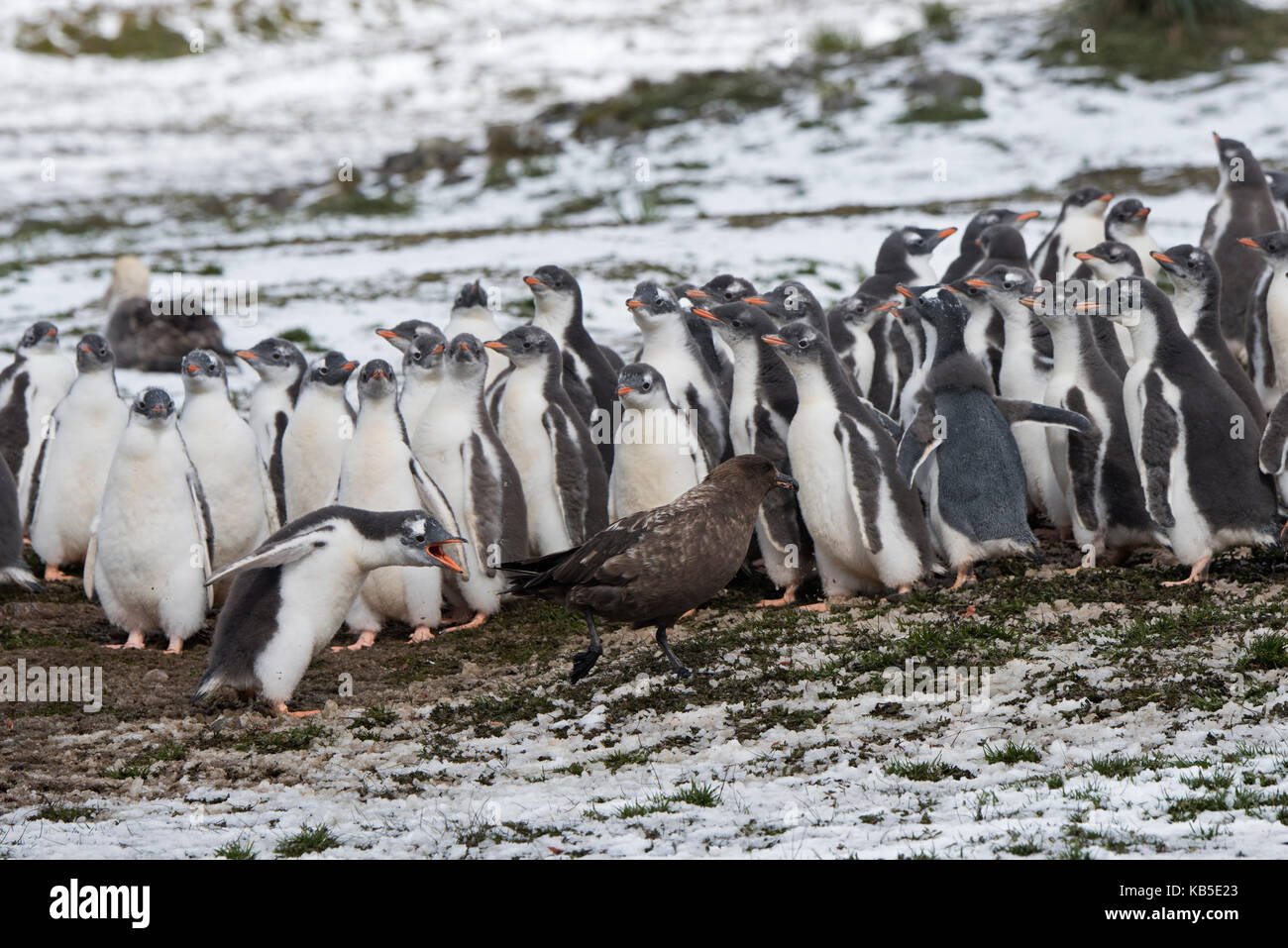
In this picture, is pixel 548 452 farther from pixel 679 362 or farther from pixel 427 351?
pixel 679 362

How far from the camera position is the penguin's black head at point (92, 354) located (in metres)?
8.16

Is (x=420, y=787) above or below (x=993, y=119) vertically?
below

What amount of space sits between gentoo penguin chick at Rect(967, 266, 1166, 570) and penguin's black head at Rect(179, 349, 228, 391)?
177 inches

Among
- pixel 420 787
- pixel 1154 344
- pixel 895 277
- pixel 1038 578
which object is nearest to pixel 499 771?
pixel 420 787

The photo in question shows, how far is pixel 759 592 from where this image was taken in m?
7.64

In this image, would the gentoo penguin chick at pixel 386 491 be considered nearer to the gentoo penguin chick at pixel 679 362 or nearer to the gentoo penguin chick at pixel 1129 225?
the gentoo penguin chick at pixel 679 362

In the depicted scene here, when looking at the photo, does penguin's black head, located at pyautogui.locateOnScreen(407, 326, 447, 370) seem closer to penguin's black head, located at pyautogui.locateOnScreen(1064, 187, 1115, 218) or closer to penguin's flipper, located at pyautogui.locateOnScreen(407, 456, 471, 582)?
penguin's flipper, located at pyautogui.locateOnScreen(407, 456, 471, 582)

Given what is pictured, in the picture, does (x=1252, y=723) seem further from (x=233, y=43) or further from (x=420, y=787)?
(x=233, y=43)

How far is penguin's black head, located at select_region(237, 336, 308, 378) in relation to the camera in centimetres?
845

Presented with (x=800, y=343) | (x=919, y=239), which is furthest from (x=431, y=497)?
(x=919, y=239)

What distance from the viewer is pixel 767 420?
303 inches

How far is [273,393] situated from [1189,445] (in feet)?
17.1

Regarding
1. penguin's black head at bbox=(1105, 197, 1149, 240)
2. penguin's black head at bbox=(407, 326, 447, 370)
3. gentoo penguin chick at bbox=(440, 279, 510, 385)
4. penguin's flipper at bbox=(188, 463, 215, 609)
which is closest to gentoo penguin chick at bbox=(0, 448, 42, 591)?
penguin's flipper at bbox=(188, 463, 215, 609)
